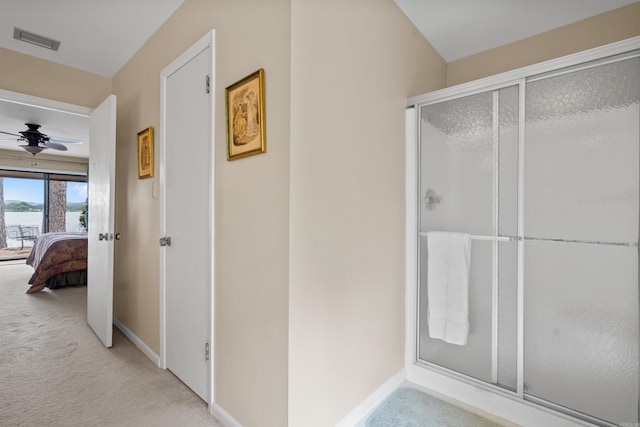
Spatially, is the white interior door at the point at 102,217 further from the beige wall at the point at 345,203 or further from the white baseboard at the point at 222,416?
the beige wall at the point at 345,203

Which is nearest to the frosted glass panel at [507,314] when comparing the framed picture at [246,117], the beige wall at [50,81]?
the framed picture at [246,117]

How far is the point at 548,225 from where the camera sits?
5.48ft

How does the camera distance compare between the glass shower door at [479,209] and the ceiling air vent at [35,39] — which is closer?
the glass shower door at [479,209]

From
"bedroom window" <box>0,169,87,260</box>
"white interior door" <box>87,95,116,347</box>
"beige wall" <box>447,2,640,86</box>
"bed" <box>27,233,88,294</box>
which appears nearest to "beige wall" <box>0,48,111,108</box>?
"white interior door" <box>87,95,116,347</box>

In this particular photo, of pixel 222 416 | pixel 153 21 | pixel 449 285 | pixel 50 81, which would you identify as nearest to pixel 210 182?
pixel 222 416

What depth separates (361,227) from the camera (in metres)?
1.70

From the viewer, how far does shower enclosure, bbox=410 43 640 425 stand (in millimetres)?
1485

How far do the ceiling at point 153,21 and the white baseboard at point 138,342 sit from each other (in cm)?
242

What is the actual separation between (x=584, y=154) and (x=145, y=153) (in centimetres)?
288

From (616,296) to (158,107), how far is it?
301 centimetres

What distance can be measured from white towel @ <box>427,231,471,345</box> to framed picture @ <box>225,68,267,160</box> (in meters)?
1.26

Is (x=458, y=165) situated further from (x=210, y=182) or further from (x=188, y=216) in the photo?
(x=188, y=216)

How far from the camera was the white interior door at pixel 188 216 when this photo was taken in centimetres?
181

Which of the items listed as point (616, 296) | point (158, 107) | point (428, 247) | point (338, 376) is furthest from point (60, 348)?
point (616, 296)
